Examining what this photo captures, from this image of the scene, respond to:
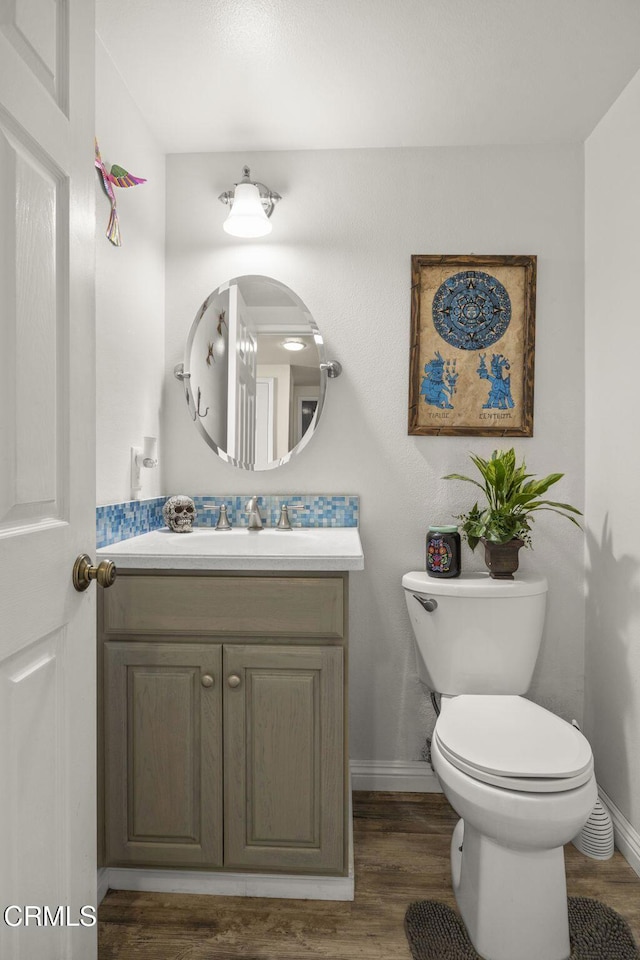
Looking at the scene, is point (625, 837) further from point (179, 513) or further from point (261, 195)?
point (261, 195)

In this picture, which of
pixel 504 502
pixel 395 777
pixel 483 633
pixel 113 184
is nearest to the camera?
pixel 113 184

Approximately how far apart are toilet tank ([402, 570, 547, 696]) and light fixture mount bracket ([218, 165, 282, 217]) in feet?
4.61

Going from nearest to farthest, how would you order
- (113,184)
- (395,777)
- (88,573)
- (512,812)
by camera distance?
(88,573), (512,812), (113,184), (395,777)

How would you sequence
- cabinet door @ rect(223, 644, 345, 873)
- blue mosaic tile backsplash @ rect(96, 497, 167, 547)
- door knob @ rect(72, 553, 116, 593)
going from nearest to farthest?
door knob @ rect(72, 553, 116, 593)
cabinet door @ rect(223, 644, 345, 873)
blue mosaic tile backsplash @ rect(96, 497, 167, 547)

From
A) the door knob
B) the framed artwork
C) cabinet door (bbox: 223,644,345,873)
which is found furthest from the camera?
the framed artwork

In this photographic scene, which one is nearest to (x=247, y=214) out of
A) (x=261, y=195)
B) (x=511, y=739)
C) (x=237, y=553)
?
(x=261, y=195)

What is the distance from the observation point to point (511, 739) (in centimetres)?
147

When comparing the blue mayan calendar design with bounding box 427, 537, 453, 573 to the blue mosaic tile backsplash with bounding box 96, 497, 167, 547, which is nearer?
the blue mosaic tile backsplash with bounding box 96, 497, 167, 547

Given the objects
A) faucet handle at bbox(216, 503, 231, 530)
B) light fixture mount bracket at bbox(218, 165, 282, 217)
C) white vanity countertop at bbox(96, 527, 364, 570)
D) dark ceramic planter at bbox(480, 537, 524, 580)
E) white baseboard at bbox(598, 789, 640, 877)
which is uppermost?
light fixture mount bracket at bbox(218, 165, 282, 217)

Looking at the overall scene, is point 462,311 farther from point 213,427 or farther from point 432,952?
point 432,952

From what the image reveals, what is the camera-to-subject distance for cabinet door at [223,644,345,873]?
1567 millimetres

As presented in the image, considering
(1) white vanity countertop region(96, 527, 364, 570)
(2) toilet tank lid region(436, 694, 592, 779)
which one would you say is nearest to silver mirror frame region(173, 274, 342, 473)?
(1) white vanity countertop region(96, 527, 364, 570)

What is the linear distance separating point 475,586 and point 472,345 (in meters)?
0.86

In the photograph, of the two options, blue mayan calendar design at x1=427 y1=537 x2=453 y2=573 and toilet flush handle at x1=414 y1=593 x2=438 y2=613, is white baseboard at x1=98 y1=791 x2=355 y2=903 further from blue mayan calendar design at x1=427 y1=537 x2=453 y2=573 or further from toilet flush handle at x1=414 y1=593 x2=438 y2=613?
blue mayan calendar design at x1=427 y1=537 x2=453 y2=573
